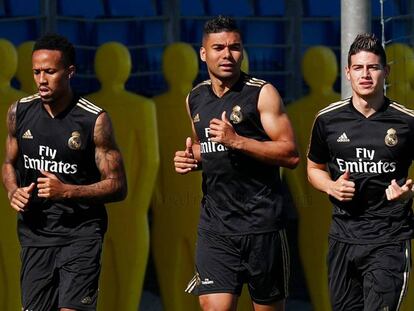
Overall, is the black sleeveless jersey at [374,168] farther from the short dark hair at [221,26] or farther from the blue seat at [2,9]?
the blue seat at [2,9]

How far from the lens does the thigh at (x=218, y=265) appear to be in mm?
8250

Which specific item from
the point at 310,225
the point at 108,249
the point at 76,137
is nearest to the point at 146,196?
the point at 108,249

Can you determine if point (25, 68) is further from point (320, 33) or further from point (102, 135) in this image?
point (320, 33)

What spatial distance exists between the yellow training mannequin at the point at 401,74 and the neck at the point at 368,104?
1.62m

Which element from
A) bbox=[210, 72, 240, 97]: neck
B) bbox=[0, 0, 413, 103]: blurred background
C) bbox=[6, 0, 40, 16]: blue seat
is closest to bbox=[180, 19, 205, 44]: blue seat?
bbox=[0, 0, 413, 103]: blurred background

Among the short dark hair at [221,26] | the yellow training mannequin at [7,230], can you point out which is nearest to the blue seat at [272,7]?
the yellow training mannequin at [7,230]

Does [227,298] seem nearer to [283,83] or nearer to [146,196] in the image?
[146,196]

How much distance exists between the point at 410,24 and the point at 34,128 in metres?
2.84

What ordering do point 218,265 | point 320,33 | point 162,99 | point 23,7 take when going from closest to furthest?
point 218,265, point 162,99, point 23,7, point 320,33

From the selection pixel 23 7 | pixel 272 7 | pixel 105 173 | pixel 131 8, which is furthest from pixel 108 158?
pixel 272 7

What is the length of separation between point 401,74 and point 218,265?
2224mm

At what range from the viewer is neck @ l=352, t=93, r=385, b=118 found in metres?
8.03

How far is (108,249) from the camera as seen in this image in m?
10.0

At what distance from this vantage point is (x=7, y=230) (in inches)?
382
